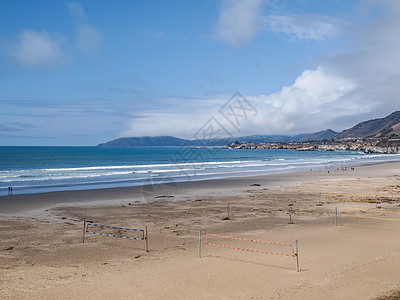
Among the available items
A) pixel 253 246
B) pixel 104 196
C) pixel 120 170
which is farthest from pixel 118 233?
pixel 120 170

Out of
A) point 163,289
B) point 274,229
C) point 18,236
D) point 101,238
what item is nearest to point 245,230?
point 274,229

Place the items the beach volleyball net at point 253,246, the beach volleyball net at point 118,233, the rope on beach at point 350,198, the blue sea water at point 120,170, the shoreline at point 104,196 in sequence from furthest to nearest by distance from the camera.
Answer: the blue sea water at point 120,170 → the rope on beach at point 350,198 → the shoreline at point 104,196 → the beach volleyball net at point 118,233 → the beach volleyball net at point 253,246

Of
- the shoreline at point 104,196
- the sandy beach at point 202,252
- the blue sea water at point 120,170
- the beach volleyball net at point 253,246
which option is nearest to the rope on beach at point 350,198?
the sandy beach at point 202,252

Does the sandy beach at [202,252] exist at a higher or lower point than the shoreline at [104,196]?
lower

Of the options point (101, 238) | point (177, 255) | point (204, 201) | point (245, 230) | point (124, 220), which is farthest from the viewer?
point (204, 201)

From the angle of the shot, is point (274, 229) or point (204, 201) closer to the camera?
point (274, 229)

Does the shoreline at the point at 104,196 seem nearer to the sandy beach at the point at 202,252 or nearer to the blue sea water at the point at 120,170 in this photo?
the sandy beach at the point at 202,252

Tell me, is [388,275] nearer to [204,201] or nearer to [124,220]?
[124,220]

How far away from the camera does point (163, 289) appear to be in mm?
8930

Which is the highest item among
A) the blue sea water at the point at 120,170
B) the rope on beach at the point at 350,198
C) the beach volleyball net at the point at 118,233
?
the blue sea water at the point at 120,170

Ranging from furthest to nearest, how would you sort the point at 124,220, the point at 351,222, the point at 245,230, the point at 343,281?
the point at 124,220 → the point at 351,222 → the point at 245,230 → the point at 343,281

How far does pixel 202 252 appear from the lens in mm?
12133

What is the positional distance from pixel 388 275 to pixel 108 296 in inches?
304

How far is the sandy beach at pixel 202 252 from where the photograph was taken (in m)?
8.95
